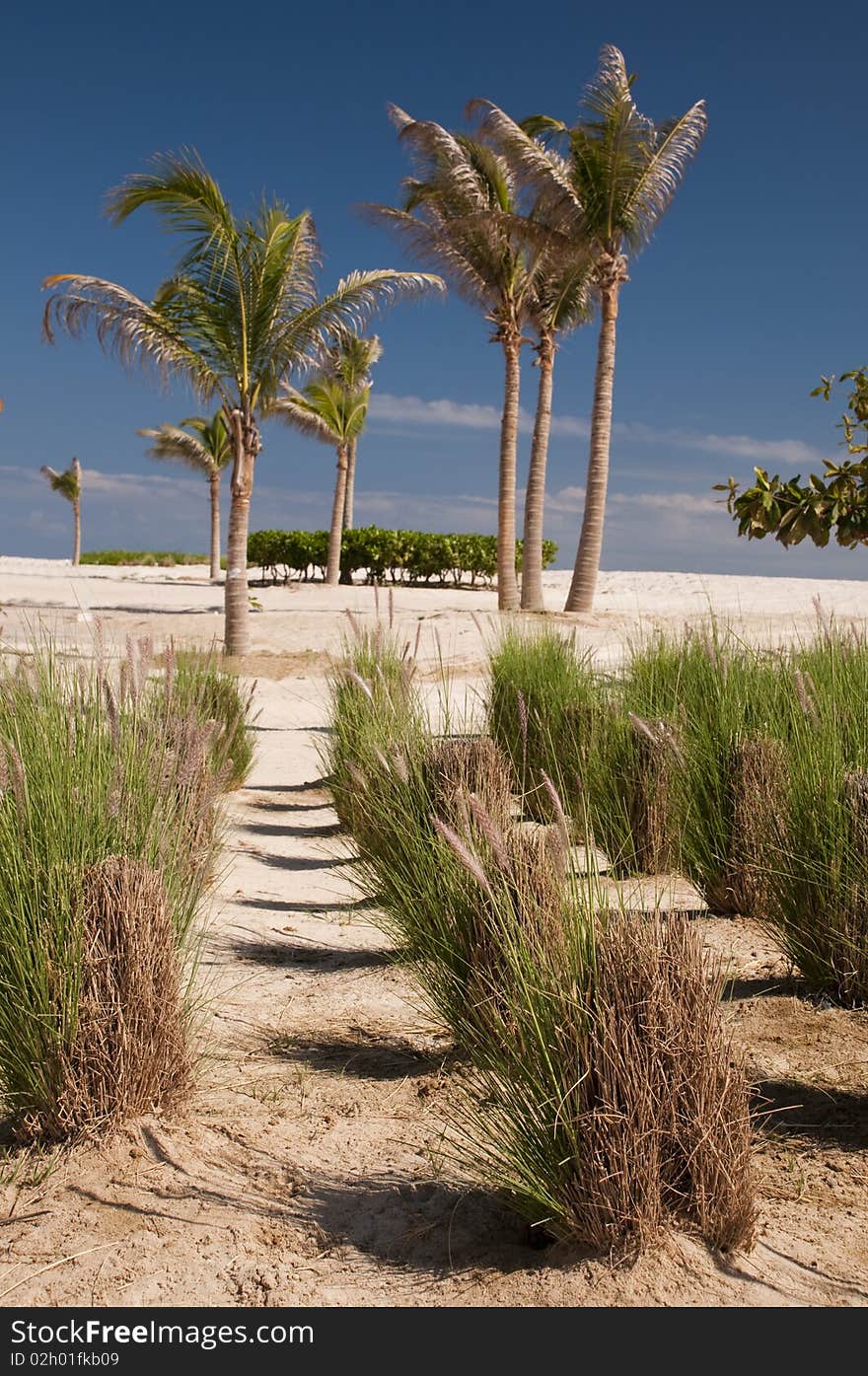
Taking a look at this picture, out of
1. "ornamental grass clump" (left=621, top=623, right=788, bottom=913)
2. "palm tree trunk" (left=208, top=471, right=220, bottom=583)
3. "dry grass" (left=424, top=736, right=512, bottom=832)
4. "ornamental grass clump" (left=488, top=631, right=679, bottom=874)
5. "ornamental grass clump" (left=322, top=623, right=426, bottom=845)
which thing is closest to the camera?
"dry grass" (left=424, top=736, right=512, bottom=832)

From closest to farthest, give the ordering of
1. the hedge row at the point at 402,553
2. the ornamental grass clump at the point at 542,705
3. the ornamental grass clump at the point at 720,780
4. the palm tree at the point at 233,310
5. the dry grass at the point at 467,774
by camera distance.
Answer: the dry grass at the point at 467,774 → the ornamental grass clump at the point at 720,780 → the ornamental grass clump at the point at 542,705 → the palm tree at the point at 233,310 → the hedge row at the point at 402,553

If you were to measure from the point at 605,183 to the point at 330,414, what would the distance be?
Result: 1096 cm

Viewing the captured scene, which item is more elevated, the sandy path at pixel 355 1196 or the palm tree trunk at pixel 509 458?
the palm tree trunk at pixel 509 458

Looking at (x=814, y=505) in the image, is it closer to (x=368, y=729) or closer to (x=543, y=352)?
(x=368, y=729)

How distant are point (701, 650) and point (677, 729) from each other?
1.53 metres

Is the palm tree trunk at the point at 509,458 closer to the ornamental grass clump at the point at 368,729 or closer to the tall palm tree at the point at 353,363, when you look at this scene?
the tall palm tree at the point at 353,363

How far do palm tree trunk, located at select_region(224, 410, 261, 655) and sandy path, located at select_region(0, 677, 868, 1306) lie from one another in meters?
11.8

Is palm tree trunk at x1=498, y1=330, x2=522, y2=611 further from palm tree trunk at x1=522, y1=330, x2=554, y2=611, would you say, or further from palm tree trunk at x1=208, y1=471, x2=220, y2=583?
palm tree trunk at x1=208, y1=471, x2=220, y2=583

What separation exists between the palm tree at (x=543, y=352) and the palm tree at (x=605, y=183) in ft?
2.51

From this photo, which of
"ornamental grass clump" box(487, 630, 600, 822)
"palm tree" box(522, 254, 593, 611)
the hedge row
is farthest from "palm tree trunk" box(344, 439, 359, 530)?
"ornamental grass clump" box(487, 630, 600, 822)

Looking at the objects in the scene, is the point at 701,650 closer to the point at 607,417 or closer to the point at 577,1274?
the point at 577,1274

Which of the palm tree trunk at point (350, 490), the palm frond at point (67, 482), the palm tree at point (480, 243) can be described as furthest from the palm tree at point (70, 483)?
the palm tree at point (480, 243)

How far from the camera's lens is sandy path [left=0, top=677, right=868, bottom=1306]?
196 centimetres

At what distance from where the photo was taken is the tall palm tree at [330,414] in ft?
84.9
